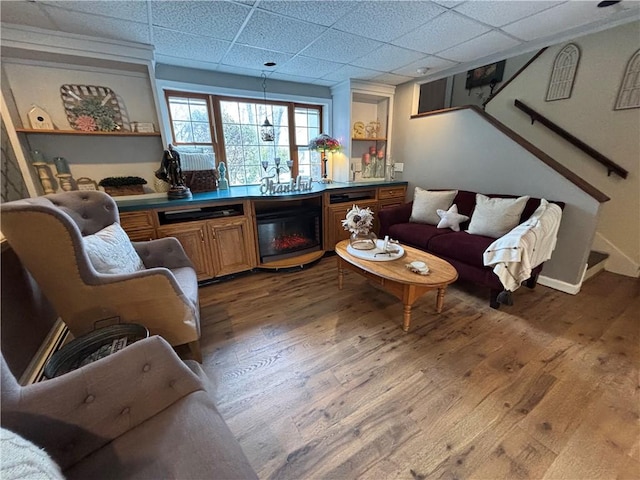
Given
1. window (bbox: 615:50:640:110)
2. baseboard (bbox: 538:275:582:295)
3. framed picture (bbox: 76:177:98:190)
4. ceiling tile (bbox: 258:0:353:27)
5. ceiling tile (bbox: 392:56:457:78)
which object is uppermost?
ceiling tile (bbox: 392:56:457:78)

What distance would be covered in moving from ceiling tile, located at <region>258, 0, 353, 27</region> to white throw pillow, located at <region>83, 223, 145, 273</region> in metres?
1.77

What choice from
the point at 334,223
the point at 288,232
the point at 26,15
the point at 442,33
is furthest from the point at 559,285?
the point at 26,15

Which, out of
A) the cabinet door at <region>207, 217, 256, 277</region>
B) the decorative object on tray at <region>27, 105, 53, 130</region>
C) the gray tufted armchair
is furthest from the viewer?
the cabinet door at <region>207, 217, 256, 277</region>

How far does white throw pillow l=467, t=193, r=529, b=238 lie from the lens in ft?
7.91

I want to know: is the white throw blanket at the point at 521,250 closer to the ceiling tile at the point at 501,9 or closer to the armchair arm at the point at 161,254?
the ceiling tile at the point at 501,9

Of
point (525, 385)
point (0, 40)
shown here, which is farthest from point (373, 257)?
point (0, 40)

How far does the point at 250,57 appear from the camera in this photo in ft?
8.41

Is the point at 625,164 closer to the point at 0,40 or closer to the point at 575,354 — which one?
the point at 575,354

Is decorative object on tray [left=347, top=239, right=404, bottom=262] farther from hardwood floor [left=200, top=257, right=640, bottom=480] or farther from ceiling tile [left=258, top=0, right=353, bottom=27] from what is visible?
ceiling tile [left=258, top=0, right=353, bottom=27]

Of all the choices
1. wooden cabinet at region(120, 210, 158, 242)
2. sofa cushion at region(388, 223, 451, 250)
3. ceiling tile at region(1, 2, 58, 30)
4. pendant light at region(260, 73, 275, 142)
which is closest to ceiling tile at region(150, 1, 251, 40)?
ceiling tile at region(1, 2, 58, 30)

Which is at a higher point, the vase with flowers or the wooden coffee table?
the vase with flowers

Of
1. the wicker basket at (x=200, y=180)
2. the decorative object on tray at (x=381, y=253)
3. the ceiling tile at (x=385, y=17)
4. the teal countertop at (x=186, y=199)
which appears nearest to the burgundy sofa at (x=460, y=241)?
the decorative object on tray at (x=381, y=253)

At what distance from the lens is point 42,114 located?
6.90 ft

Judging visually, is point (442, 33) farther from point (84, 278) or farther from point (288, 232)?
point (84, 278)
